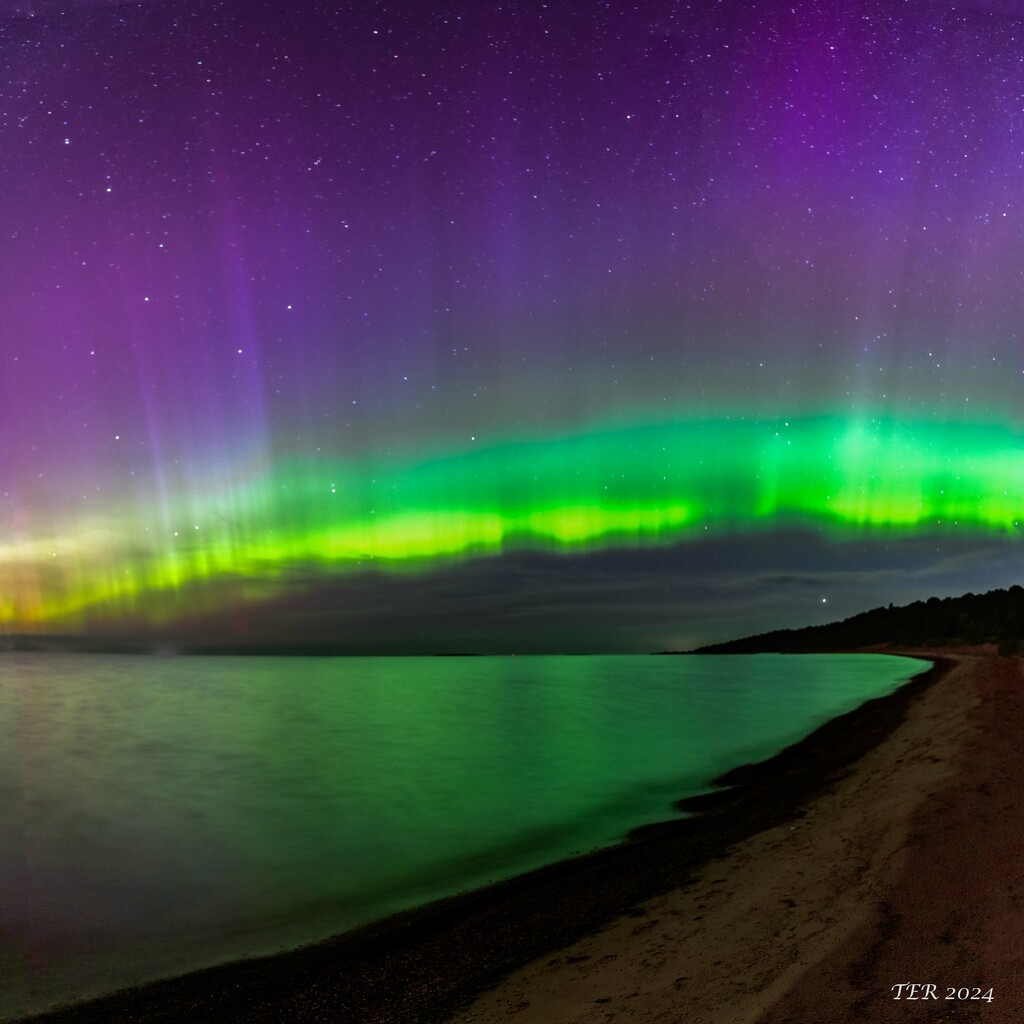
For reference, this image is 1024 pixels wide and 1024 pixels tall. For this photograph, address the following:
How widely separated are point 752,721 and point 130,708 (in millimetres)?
47294

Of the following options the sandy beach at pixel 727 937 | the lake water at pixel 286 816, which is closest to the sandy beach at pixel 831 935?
the sandy beach at pixel 727 937

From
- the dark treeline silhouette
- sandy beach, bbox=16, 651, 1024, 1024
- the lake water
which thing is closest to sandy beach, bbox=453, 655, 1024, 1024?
sandy beach, bbox=16, 651, 1024, 1024

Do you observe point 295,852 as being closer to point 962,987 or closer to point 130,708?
point 962,987

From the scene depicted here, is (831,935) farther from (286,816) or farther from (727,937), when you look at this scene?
(286,816)

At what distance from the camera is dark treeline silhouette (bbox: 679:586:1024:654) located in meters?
79.4

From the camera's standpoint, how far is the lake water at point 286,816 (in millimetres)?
9668

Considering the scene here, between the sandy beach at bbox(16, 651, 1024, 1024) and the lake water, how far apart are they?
1604 mm

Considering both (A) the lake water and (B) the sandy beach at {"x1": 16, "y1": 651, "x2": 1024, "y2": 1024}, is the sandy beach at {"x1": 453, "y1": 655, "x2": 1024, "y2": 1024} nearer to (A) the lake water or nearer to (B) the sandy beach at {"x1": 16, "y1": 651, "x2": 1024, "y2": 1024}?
(B) the sandy beach at {"x1": 16, "y1": 651, "x2": 1024, "y2": 1024}

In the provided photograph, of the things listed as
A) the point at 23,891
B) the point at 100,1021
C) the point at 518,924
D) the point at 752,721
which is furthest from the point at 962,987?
the point at 752,721

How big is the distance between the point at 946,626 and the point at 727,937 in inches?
4835

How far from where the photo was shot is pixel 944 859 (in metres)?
6.54

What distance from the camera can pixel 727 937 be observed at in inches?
230

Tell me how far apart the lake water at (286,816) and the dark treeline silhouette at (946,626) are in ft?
121

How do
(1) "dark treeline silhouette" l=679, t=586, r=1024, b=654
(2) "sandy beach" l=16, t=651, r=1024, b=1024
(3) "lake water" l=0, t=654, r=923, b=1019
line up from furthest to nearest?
(1) "dark treeline silhouette" l=679, t=586, r=1024, b=654
(3) "lake water" l=0, t=654, r=923, b=1019
(2) "sandy beach" l=16, t=651, r=1024, b=1024
